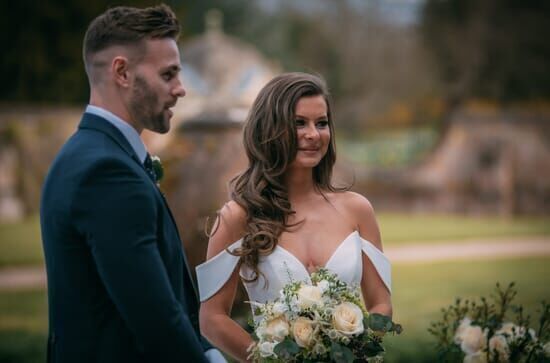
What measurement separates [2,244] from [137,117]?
1589 cm

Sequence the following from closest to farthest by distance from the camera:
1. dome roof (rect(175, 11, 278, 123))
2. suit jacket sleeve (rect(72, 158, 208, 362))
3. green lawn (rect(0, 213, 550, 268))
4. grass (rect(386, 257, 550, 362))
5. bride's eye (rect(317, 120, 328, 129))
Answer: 1. suit jacket sleeve (rect(72, 158, 208, 362))
2. bride's eye (rect(317, 120, 328, 129))
3. grass (rect(386, 257, 550, 362))
4. green lawn (rect(0, 213, 550, 268))
5. dome roof (rect(175, 11, 278, 123))

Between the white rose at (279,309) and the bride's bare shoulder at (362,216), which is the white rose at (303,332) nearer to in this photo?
the white rose at (279,309)

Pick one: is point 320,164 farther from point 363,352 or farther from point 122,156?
point 122,156

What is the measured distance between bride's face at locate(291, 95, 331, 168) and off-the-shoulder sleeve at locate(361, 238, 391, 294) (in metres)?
0.40

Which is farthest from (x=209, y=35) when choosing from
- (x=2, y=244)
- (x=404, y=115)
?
(x=2, y=244)

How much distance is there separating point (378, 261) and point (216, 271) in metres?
0.66

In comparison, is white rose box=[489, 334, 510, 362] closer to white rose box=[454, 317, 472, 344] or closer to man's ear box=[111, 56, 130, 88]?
white rose box=[454, 317, 472, 344]

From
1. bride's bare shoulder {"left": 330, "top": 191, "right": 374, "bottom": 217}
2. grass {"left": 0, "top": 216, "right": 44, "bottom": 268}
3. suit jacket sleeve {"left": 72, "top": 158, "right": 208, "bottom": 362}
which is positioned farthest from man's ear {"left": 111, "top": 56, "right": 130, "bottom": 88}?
grass {"left": 0, "top": 216, "right": 44, "bottom": 268}

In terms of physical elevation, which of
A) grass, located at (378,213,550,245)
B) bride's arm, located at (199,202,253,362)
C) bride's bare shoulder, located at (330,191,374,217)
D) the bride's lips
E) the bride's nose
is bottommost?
grass, located at (378,213,550,245)

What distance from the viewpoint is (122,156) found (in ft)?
7.83

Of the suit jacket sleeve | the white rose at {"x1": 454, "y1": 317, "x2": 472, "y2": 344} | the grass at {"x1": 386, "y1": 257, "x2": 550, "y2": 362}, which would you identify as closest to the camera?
the suit jacket sleeve

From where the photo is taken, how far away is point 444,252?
1617cm

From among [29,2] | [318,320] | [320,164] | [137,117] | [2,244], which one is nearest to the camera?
[137,117]

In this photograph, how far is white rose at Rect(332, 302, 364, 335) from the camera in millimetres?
2838
